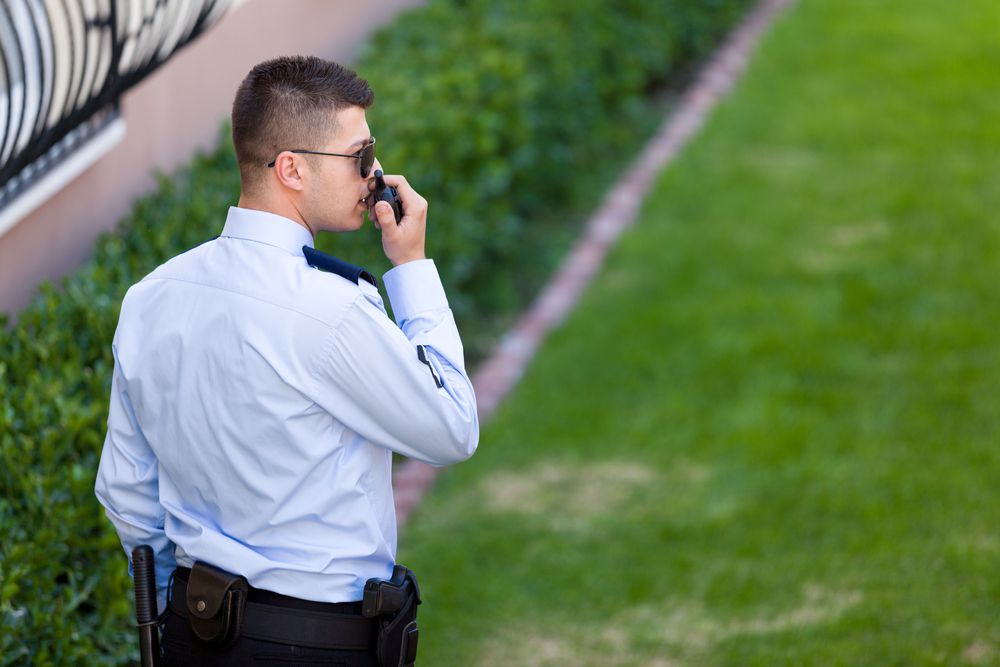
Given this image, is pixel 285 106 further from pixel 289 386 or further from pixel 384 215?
pixel 289 386

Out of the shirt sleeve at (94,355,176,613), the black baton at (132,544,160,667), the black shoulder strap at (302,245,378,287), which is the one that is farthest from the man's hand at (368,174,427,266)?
the black baton at (132,544,160,667)

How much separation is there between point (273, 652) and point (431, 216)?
13.8 ft

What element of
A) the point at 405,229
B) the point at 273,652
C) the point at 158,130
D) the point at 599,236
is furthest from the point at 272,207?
the point at 599,236

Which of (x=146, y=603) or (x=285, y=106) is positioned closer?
(x=285, y=106)

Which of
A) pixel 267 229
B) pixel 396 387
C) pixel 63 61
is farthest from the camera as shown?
pixel 63 61

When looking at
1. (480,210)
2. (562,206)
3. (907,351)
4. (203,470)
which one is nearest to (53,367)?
(203,470)

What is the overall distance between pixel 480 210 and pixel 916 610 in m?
3.75

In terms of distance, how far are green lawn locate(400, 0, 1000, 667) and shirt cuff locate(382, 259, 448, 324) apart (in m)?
2.32

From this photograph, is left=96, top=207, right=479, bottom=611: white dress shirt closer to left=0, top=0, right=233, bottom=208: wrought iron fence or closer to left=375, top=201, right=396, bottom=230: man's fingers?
left=375, top=201, right=396, bottom=230: man's fingers

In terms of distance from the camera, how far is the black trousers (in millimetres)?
2484

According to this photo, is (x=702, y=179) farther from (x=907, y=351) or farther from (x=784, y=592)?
(x=784, y=592)

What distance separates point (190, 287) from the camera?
244cm

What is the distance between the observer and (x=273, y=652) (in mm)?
2484

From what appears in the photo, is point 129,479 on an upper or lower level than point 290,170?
lower
